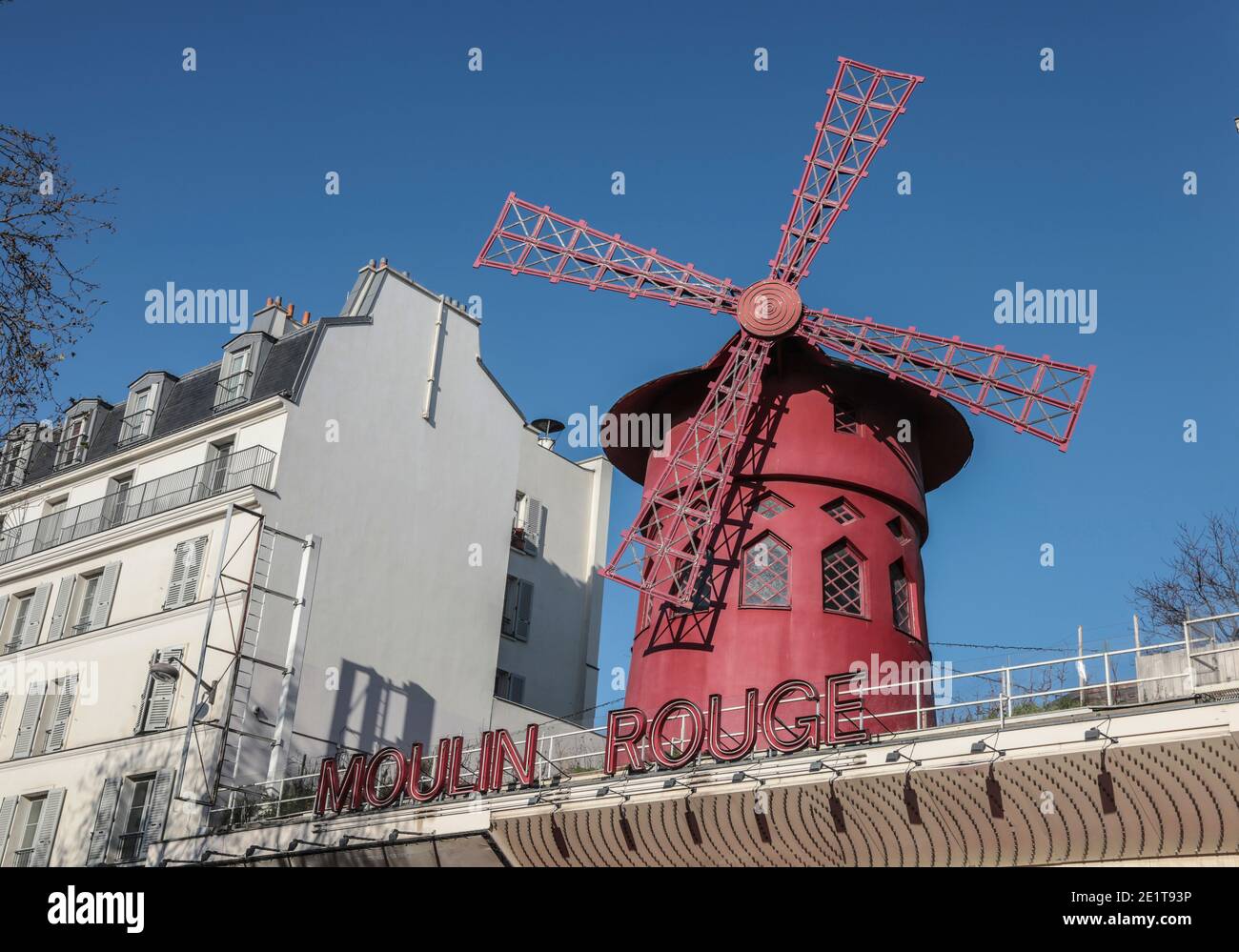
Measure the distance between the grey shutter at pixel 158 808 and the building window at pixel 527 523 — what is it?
8305 millimetres

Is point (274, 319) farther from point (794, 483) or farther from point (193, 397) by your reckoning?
point (794, 483)

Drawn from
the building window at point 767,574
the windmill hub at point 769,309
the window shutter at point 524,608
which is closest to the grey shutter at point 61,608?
the window shutter at point 524,608

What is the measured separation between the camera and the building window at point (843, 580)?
55.9 feet

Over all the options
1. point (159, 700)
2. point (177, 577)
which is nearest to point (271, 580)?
point (177, 577)

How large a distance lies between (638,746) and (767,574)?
10.6ft

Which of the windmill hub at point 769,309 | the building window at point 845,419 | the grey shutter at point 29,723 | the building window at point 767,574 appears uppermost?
the windmill hub at point 769,309

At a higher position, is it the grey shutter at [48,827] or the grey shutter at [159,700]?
the grey shutter at [159,700]

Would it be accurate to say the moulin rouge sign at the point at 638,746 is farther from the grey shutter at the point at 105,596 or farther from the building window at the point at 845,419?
the grey shutter at the point at 105,596

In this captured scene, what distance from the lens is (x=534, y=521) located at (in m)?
25.8

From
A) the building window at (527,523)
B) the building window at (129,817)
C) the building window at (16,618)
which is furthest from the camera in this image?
the building window at (527,523)

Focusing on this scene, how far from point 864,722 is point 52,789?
469 inches

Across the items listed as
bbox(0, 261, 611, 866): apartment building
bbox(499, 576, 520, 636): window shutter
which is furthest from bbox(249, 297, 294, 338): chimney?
bbox(499, 576, 520, 636): window shutter

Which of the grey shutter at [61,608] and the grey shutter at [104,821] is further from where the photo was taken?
the grey shutter at [61,608]
